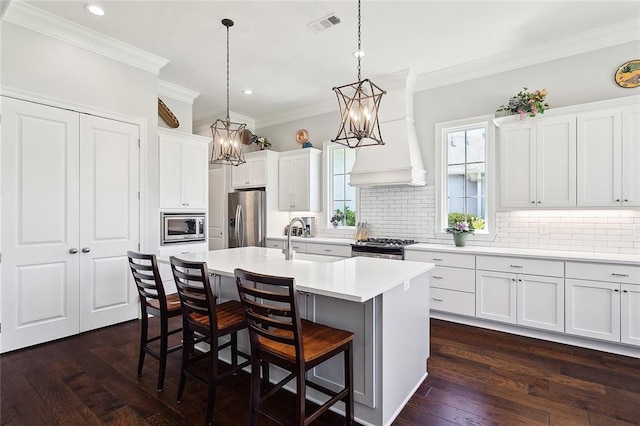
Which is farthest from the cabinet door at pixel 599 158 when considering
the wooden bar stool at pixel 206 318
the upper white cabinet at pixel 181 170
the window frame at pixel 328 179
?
the upper white cabinet at pixel 181 170

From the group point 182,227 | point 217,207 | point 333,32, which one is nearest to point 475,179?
point 333,32

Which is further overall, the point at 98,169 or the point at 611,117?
the point at 98,169

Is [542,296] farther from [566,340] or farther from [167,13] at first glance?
[167,13]

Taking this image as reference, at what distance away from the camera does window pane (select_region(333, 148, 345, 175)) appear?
5.61 metres

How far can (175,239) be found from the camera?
4445 mm

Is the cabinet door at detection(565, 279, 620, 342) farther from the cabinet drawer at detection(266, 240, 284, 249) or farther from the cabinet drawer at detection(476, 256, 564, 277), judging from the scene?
the cabinet drawer at detection(266, 240, 284, 249)

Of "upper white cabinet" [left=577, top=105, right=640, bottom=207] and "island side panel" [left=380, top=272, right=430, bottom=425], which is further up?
"upper white cabinet" [left=577, top=105, right=640, bottom=207]

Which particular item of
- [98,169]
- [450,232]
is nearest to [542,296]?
[450,232]

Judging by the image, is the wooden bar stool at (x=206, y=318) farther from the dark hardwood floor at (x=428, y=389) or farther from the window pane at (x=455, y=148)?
the window pane at (x=455, y=148)

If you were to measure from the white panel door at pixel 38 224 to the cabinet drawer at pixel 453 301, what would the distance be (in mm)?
3957

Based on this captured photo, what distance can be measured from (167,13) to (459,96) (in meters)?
3.50

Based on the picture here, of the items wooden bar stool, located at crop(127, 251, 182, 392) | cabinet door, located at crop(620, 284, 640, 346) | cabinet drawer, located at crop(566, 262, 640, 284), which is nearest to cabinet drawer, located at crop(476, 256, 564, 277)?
cabinet drawer, located at crop(566, 262, 640, 284)

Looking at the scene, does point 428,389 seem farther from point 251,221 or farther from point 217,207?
point 217,207

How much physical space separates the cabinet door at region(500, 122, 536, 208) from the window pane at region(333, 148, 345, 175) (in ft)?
8.04
